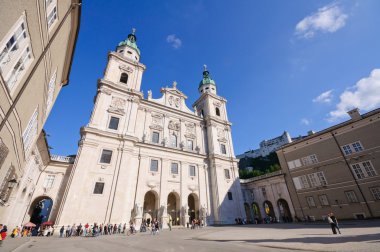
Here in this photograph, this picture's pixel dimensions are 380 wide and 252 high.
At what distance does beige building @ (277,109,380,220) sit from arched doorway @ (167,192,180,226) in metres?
16.1

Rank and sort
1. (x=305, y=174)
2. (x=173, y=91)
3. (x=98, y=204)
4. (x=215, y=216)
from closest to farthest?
(x=98, y=204), (x=305, y=174), (x=215, y=216), (x=173, y=91)

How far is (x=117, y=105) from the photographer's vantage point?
25.3 metres

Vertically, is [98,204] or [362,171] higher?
[362,171]

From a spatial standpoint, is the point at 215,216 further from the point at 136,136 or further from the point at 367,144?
the point at 367,144

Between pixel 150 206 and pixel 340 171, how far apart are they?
2419 centimetres

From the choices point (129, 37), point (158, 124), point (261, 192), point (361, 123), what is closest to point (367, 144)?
point (361, 123)

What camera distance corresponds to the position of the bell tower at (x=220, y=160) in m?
27.8

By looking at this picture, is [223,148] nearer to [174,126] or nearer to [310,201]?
[174,126]

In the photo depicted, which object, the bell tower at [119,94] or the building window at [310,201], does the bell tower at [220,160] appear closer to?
the building window at [310,201]

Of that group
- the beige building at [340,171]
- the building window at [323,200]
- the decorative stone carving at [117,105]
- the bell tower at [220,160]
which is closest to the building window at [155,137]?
the decorative stone carving at [117,105]

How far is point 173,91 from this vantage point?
112 feet

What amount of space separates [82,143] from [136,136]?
685 cm

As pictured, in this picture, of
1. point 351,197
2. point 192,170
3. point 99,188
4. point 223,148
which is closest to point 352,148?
point 351,197

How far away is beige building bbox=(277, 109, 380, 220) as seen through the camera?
19.3m
